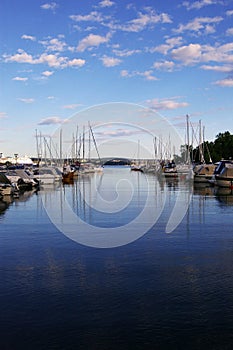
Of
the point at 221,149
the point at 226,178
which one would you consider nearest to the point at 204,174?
the point at 226,178

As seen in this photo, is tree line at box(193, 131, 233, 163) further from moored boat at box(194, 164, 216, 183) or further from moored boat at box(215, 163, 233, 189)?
moored boat at box(215, 163, 233, 189)

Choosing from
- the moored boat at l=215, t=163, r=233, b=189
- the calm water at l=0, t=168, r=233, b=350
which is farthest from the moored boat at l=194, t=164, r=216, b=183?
the calm water at l=0, t=168, r=233, b=350

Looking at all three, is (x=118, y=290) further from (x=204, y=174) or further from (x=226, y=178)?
(x=204, y=174)

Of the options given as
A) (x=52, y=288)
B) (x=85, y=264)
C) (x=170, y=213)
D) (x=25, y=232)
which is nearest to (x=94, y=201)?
(x=170, y=213)

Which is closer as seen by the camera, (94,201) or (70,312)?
(70,312)

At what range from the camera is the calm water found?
837 centimetres

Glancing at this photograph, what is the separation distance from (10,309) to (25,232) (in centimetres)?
1005

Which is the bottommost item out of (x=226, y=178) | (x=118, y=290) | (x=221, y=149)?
(x=118, y=290)

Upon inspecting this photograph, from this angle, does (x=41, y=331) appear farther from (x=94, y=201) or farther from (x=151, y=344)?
(x=94, y=201)

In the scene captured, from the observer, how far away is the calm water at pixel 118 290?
8.37 meters

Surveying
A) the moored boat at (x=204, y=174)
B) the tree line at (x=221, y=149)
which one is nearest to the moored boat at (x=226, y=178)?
the moored boat at (x=204, y=174)

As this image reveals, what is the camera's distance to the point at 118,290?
1098 cm

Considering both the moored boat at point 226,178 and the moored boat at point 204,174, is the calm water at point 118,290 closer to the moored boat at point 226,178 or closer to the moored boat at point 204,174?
the moored boat at point 226,178

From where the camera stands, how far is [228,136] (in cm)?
11469
